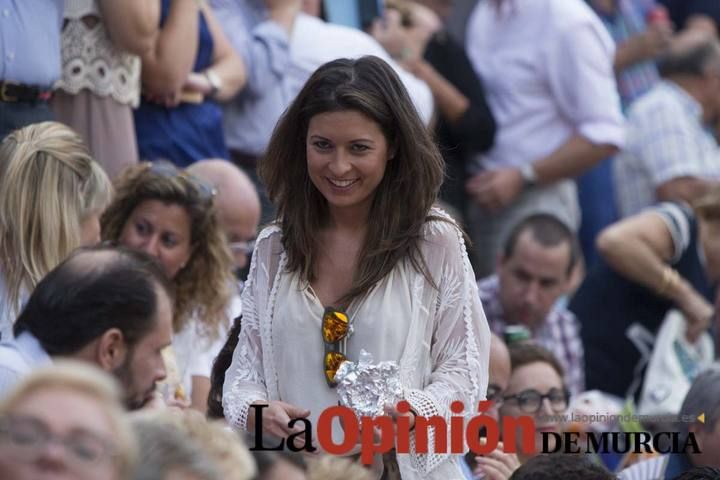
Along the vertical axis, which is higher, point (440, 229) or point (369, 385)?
point (440, 229)

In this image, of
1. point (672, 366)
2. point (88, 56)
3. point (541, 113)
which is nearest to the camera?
point (88, 56)

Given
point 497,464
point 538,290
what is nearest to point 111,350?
point 497,464

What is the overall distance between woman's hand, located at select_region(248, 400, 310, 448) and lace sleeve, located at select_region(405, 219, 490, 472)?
375 mm

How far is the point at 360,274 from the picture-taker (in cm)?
441

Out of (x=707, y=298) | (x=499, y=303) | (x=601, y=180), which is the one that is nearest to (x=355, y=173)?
(x=499, y=303)

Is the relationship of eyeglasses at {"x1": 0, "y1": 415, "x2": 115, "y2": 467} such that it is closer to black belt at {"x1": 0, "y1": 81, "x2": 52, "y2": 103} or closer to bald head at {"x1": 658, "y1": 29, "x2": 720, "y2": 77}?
black belt at {"x1": 0, "y1": 81, "x2": 52, "y2": 103}

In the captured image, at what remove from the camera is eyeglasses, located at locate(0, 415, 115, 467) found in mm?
2693

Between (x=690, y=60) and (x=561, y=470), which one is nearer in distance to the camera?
(x=561, y=470)

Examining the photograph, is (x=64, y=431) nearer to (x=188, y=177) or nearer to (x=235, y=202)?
(x=188, y=177)

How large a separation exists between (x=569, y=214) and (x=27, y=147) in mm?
4183

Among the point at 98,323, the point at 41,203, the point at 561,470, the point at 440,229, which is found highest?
the point at 440,229

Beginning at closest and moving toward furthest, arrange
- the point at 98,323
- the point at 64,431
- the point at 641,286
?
the point at 64,431, the point at 98,323, the point at 641,286

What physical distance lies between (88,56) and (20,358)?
2207 mm

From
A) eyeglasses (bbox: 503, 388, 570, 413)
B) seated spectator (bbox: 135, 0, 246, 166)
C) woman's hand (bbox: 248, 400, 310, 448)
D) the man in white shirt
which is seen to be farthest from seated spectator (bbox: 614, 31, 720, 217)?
woman's hand (bbox: 248, 400, 310, 448)
